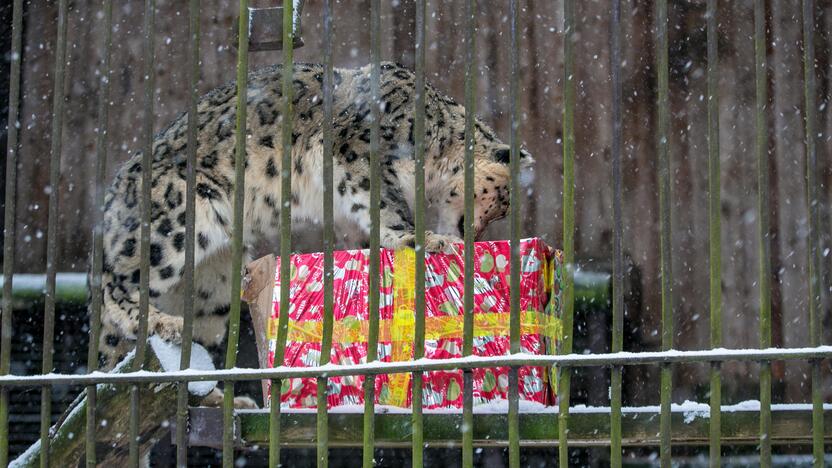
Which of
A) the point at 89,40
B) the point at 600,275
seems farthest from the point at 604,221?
the point at 89,40

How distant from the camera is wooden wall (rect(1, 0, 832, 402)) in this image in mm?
5574

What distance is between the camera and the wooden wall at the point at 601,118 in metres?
5.57

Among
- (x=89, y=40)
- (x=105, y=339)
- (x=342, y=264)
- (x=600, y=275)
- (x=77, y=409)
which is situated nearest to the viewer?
(x=77, y=409)

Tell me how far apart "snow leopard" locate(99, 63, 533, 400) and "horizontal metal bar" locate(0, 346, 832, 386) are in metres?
1.51

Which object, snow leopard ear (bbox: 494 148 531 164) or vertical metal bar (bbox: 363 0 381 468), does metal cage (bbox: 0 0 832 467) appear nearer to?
vertical metal bar (bbox: 363 0 381 468)

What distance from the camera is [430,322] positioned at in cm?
370

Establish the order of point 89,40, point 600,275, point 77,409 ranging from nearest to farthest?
1. point 77,409
2. point 600,275
3. point 89,40

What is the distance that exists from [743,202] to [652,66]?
822mm

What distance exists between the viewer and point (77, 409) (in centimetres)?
362

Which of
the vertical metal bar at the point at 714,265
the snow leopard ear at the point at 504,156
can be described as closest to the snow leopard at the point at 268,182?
the snow leopard ear at the point at 504,156

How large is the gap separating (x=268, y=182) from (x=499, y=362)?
2.33 metres

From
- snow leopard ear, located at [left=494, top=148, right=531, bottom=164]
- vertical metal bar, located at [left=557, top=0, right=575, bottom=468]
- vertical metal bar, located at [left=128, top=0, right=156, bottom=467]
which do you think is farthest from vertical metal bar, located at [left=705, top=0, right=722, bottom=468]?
snow leopard ear, located at [left=494, top=148, right=531, bottom=164]

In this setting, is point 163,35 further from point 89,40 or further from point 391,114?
point 391,114

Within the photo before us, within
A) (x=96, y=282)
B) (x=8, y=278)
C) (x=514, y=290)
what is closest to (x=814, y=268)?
(x=514, y=290)
